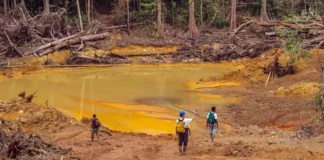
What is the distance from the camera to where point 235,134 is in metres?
Result: 15.0

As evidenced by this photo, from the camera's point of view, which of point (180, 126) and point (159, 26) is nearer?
point (180, 126)

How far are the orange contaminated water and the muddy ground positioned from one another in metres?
1.36

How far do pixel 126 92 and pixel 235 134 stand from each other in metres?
9.73

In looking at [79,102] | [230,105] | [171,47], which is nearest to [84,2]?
[171,47]

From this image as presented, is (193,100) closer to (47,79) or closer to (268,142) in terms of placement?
(268,142)

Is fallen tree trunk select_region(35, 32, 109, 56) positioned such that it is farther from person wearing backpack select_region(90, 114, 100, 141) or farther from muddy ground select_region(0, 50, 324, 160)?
person wearing backpack select_region(90, 114, 100, 141)

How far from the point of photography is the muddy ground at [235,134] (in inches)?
463

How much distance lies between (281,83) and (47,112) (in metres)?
12.9

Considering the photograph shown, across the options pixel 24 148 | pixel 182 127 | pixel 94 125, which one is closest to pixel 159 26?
pixel 94 125

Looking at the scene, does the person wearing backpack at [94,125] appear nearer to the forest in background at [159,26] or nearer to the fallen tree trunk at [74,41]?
the forest in background at [159,26]

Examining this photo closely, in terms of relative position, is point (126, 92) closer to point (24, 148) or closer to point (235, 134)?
point (235, 134)

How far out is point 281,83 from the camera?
23891mm

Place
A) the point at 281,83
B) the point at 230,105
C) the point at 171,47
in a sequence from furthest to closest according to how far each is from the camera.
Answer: the point at 171,47 < the point at 281,83 < the point at 230,105

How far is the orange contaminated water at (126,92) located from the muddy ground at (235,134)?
4.45 ft
